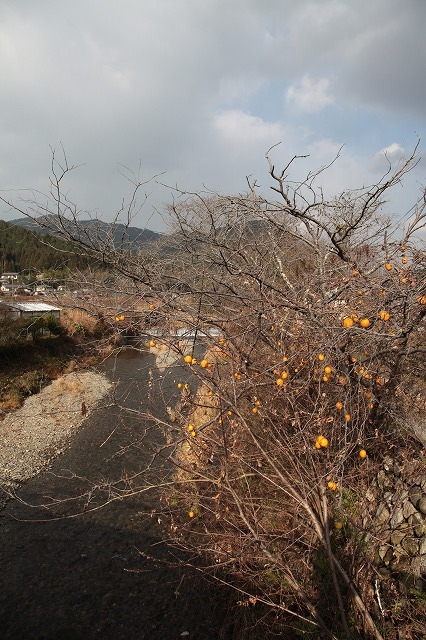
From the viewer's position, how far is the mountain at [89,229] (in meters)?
3.16

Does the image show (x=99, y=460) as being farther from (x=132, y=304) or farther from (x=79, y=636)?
(x=132, y=304)

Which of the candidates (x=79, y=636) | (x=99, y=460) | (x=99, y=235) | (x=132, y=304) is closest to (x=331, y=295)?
(x=132, y=304)

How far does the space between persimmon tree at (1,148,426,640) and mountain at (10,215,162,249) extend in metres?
0.03

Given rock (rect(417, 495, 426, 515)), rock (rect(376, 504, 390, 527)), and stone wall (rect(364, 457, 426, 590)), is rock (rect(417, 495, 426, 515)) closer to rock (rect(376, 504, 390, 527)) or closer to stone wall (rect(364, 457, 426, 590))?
stone wall (rect(364, 457, 426, 590))

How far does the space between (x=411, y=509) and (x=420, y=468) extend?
36 cm

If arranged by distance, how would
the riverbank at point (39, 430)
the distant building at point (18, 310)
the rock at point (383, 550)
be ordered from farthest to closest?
the distant building at point (18, 310), the riverbank at point (39, 430), the rock at point (383, 550)

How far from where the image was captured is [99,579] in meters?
5.41

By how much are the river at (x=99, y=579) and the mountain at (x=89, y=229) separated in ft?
3.46

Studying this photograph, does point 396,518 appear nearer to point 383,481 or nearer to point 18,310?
point 383,481

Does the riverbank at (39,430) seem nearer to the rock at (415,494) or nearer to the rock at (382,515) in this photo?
the rock at (382,515)

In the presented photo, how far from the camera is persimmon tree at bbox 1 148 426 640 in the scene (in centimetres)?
324

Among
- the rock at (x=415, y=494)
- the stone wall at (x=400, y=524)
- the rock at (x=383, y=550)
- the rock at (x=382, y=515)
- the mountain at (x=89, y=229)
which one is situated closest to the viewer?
the mountain at (x=89, y=229)

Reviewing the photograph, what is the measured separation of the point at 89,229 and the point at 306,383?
6.91ft

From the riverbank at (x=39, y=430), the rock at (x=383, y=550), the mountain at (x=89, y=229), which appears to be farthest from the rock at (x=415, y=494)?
the riverbank at (x=39, y=430)
